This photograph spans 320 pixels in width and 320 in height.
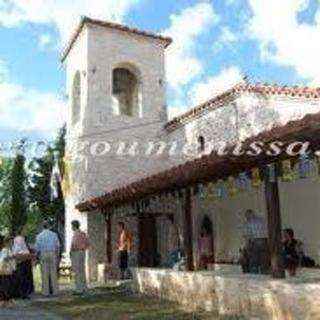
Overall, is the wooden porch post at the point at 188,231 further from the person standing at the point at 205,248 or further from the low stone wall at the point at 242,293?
the person standing at the point at 205,248

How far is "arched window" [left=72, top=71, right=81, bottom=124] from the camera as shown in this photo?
2391cm

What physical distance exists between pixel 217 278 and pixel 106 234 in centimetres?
1019

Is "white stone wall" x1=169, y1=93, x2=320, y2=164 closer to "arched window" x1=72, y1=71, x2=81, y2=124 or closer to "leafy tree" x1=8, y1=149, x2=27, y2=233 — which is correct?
"arched window" x1=72, y1=71, x2=81, y2=124

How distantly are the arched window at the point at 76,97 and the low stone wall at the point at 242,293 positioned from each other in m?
10.1

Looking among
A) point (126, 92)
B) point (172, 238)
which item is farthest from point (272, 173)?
point (126, 92)

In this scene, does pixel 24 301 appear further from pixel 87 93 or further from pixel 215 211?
pixel 87 93

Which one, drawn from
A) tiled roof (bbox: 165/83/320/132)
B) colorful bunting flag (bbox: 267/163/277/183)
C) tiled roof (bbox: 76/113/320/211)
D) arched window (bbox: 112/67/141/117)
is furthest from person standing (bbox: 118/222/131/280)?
colorful bunting flag (bbox: 267/163/277/183)

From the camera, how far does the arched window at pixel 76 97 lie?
2391 cm

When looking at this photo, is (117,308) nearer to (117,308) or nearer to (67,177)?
(117,308)

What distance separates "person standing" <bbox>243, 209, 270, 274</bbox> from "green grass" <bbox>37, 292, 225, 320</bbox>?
1584mm

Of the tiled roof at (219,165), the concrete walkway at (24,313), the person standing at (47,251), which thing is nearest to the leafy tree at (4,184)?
the tiled roof at (219,165)

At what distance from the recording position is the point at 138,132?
22969 mm

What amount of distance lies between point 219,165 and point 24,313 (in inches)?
174

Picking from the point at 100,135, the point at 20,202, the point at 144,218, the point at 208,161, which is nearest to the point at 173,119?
the point at 100,135
